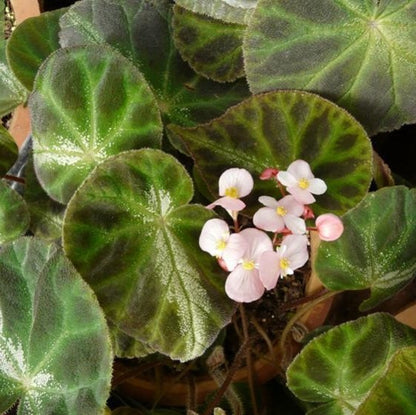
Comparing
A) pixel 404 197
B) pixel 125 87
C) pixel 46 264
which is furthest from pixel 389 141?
pixel 46 264

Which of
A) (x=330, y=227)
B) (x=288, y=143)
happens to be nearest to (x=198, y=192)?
(x=288, y=143)

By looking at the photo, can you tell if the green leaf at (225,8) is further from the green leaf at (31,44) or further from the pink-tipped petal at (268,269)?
the pink-tipped petal at (268,269)

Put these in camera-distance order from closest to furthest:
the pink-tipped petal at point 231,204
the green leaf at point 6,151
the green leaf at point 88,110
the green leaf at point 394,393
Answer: the green leaf at point 394,393, the pink-tipped petal at point 231,204, the green leaf at point 88,110, the green leaf at point 6,151

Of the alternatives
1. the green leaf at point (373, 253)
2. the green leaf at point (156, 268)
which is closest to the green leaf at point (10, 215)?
the green leaf at point (156, 268)

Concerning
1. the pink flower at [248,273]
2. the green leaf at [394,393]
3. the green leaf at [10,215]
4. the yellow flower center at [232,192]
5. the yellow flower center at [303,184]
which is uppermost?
the yellow flower center at [303,184]

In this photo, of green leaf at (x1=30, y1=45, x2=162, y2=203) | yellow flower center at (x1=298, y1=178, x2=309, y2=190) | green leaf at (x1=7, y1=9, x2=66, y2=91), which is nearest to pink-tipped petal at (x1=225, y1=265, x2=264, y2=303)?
yellow flower center at (x1=298, y1=178, x2=309, y2=190)

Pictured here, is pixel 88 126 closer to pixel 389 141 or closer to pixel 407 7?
pixel 407 7
